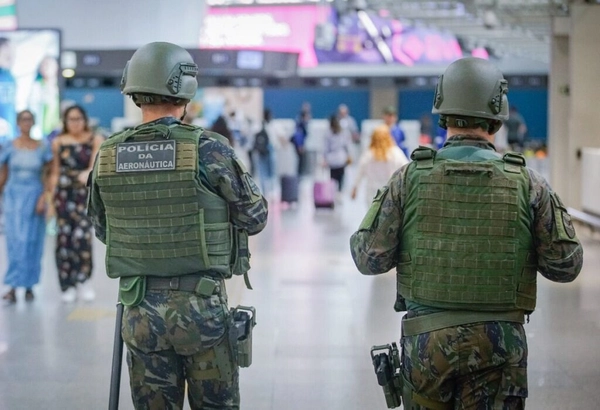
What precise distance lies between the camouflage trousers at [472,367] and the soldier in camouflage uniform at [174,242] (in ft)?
2.54

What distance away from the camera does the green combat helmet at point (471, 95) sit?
371cm

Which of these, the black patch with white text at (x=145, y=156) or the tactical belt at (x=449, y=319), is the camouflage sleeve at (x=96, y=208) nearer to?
the black patch with white text at (x=145, y=156)

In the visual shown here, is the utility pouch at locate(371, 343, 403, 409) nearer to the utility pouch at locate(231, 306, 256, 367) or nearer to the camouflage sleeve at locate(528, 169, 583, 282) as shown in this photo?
the utility pouch at locate(231, 306, 256, 367)

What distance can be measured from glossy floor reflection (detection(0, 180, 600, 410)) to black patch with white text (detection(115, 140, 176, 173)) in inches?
101

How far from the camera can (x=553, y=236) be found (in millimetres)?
3578

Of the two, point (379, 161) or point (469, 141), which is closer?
point (469, 141)

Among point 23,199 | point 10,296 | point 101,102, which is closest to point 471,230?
point 23,199

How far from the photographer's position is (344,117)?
2361cm

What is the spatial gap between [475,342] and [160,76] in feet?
4.89

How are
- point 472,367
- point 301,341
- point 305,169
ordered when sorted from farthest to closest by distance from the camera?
point 305,169
point 301,341
point 472,367

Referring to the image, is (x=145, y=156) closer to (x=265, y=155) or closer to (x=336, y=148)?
(x=336, y=148)

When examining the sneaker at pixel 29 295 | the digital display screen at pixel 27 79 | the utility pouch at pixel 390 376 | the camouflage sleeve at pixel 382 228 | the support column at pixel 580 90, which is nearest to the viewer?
the camouflage sleeve at pixel 382 228

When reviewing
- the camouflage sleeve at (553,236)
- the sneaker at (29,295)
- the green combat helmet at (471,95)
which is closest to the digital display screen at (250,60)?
the sneaker at (29,295)

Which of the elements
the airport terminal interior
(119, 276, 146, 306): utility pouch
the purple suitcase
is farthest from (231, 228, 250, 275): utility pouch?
the purple suitcase
